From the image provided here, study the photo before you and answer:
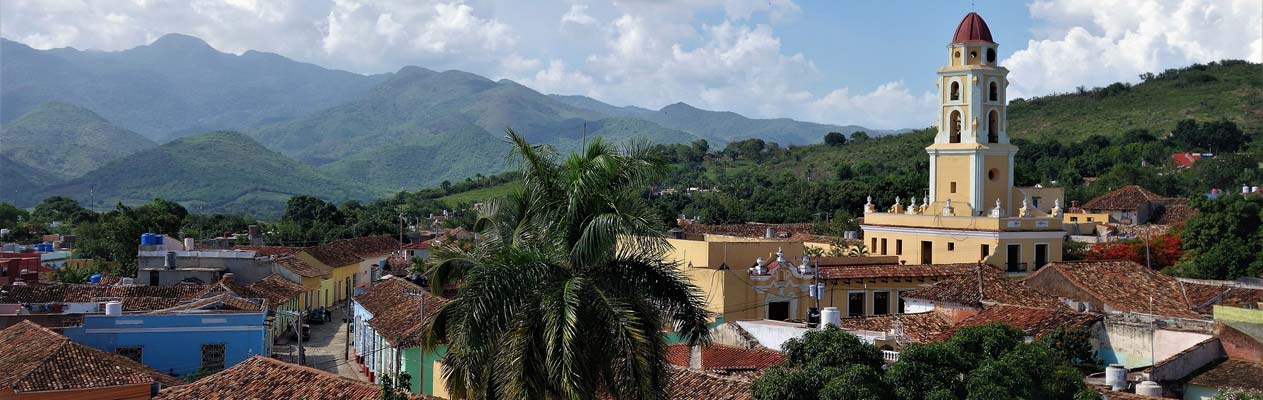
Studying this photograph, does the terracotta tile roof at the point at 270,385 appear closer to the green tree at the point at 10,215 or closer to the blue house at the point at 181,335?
the blue house at the point at 181,335

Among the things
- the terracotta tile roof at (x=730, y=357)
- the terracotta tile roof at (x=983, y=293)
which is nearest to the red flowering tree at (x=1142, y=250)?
the terracotta tile roof at (x=983, y=293)

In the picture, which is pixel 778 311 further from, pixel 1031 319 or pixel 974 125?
pixel 974 125

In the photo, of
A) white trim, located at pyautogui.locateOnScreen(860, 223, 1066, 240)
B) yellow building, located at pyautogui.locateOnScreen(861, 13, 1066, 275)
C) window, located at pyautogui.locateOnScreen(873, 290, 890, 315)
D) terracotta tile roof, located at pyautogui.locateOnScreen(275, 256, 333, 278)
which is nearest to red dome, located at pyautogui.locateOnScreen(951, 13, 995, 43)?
yellow building, located at pyautogui.locateOnScreen(861, 13, 1066, 275)

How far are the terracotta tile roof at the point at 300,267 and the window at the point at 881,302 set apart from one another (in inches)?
924

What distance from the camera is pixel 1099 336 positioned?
2059cm

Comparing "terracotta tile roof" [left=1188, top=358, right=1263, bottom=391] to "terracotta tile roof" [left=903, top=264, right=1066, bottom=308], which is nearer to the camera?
"terracotta tile roof" [left=1188, top=358, right=1263, bottom=391]

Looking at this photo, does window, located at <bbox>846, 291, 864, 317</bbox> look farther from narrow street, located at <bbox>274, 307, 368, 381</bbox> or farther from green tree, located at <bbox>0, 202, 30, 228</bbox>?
green tree, located at <bbox>0, 202, 30, 228</bbox>

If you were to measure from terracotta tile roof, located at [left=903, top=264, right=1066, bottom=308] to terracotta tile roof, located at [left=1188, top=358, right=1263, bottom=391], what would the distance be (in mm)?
5786

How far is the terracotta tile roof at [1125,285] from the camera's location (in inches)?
981

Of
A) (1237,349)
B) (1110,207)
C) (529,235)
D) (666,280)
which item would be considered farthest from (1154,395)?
(1110,207)

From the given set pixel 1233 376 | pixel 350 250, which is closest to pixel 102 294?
pixel 1233 376

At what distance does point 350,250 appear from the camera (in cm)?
6062

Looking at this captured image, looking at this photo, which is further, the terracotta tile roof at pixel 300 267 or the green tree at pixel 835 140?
the green tree at pixel 835 140

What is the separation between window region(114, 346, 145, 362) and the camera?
27453 mm
